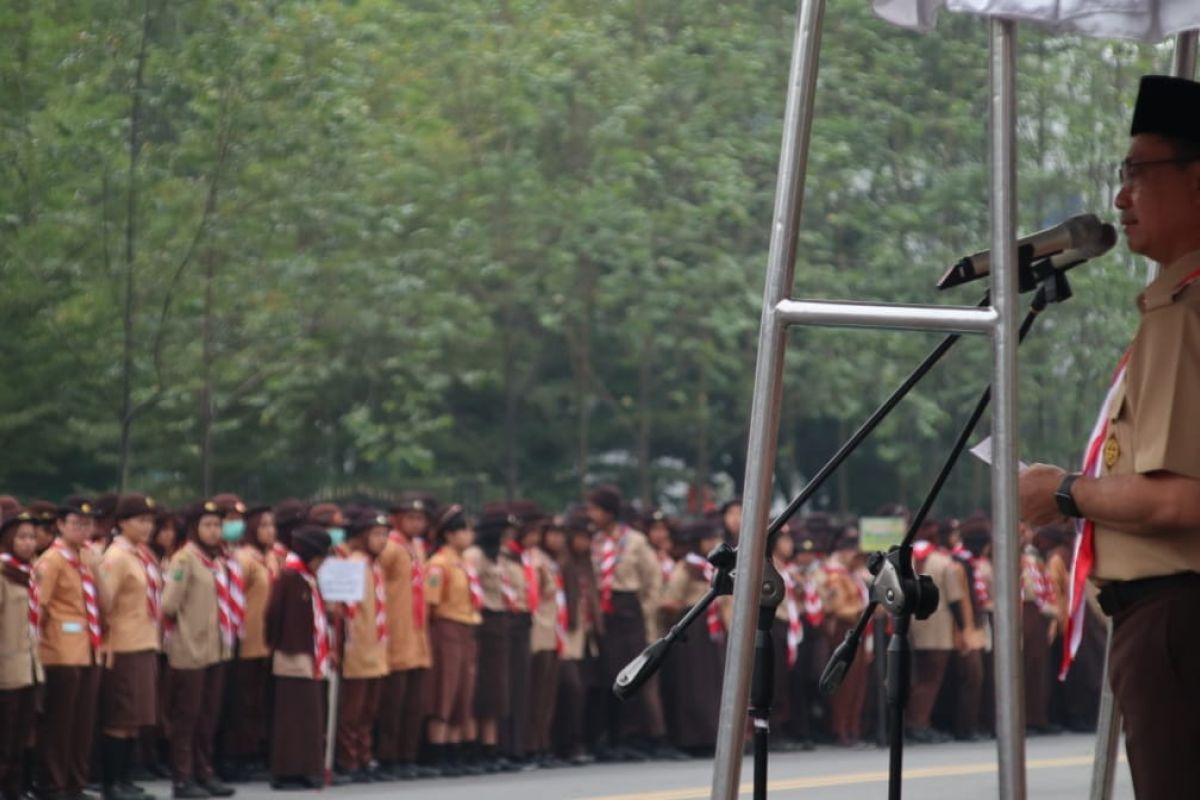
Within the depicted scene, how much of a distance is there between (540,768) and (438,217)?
Result: 35.6 ft

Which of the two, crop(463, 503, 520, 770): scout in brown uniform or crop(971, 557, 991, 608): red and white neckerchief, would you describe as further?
crop(971, 557, 991, 608): red and white neckerchief

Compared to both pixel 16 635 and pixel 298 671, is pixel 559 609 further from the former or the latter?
pixel 16 635

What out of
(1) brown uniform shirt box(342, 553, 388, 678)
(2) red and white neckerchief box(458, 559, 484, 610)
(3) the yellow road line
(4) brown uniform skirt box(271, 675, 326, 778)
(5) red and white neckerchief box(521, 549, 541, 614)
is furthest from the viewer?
(5) red and white neckerchief box(521, 549, 541, 614)

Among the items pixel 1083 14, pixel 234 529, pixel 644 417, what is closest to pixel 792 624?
pixel 234 529

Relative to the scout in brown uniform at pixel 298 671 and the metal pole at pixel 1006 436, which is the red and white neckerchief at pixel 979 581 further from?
the metal pole at pixel 1006 436

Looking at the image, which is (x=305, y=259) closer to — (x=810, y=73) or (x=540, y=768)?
(x=540, y=768)

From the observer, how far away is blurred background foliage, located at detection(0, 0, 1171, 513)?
22250 mm

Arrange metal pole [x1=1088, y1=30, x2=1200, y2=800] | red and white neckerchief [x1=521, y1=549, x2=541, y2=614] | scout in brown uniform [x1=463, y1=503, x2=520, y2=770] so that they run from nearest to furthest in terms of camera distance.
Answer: metal pole [x1=1088, y1=30, x2=1200, y2=800], scout in brown uniform [x1=463, y1=503, x2=520, y2=770], red and white neckerchief [x1=521, y1=549, x2=541, y2=614]

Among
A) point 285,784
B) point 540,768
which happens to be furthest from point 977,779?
point 285,784

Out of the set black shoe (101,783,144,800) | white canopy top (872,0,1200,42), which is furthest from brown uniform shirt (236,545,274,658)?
white canopy top (872,0,1200,42)

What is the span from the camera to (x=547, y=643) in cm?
1730

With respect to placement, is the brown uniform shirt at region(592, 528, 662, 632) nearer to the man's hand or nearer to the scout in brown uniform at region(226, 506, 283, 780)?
the scout in brown uniform at region(226, 506, 283, 780)

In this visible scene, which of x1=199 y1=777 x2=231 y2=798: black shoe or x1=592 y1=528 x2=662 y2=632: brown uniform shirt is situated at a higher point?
x1=592 y1=528 x2=662 y2=632: brown uniform shirt

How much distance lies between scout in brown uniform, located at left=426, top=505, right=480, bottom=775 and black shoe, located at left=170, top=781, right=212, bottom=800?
2623 mm
